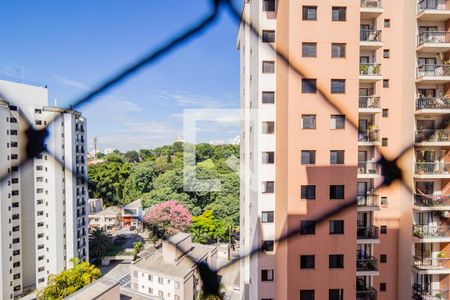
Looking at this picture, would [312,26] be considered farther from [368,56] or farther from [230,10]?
[368,56]

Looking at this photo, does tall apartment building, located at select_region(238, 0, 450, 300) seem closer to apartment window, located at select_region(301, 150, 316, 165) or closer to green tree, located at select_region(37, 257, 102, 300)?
apartment window, located at select_region(301, 150, 316, 165)

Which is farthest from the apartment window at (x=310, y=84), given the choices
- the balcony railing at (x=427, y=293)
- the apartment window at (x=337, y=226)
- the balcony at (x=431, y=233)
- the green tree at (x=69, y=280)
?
the green tree at (x=69, y=280)

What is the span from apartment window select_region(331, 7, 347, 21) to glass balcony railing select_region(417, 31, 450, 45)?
2183mm

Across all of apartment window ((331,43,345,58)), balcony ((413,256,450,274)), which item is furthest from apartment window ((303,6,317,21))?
balcony ((413,256,450,274))

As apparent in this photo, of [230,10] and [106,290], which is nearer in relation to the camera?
[230,10]

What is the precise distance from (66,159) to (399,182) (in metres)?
0.59

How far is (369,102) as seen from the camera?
3633 millimetres

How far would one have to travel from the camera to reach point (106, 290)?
12.9ft

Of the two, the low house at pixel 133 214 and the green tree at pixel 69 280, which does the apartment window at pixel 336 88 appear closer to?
the low house at pixel 133 214

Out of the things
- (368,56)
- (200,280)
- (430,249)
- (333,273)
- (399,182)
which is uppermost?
(368,56)

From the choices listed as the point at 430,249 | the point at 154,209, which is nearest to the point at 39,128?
the point at 154,209

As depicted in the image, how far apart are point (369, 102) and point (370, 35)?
109cm

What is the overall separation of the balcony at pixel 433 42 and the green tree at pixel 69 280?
→ 22.4ft

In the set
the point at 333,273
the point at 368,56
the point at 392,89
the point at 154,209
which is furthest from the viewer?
the point at 368,56
